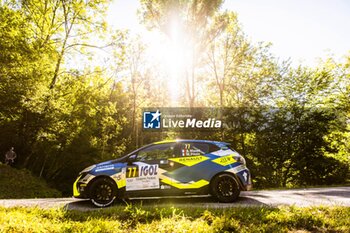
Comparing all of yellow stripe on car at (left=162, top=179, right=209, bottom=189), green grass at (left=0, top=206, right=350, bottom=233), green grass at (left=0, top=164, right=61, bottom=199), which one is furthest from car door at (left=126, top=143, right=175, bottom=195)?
green grass at (left=0, top=164, right=61, bottom=199)

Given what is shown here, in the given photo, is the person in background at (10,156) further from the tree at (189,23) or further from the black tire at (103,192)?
the tree at (189,23)

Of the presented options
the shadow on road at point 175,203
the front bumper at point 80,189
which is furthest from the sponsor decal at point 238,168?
the front bumper at point 80,189

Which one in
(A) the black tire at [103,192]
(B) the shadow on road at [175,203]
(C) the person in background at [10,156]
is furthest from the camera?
(C) the person in background at [10,156]

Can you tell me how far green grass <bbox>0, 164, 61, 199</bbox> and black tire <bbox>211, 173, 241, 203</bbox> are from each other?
10.9 m

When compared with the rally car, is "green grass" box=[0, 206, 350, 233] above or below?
below

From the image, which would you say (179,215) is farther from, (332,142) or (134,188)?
(332,142)

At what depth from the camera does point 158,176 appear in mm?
7074

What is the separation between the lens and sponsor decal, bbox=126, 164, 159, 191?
7031mm

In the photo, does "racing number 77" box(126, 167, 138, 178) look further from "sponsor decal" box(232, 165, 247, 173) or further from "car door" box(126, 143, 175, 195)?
"sponsor decal" box(232, 165, 247, 173)

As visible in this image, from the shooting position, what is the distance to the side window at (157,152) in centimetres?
724

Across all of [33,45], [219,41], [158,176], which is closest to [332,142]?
[219,41]

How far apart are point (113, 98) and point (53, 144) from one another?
1384 centimetres

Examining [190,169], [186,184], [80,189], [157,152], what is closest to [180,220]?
[186,184]

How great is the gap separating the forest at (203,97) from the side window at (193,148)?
10.5 metres
